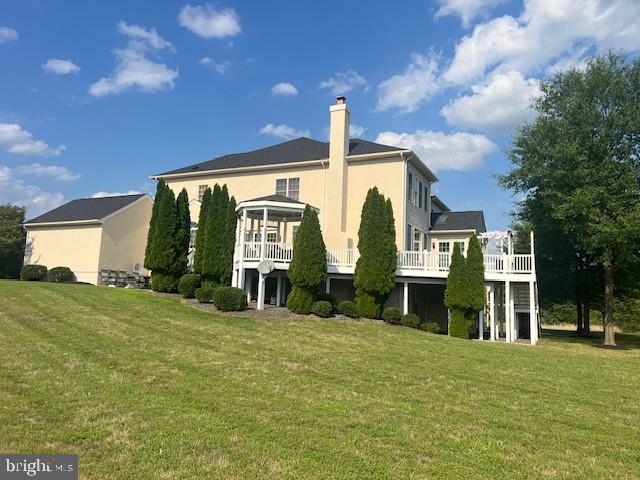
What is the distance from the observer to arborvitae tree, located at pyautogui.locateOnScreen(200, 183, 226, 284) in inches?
815

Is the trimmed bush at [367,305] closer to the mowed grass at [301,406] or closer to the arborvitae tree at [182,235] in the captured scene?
the mowed grass at [301,406]

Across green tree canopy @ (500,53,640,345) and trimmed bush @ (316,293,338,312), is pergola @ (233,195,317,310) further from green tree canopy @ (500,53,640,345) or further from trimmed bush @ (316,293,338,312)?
green tree canopy @ (500,53,640,345)

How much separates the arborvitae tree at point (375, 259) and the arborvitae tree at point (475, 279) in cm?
275

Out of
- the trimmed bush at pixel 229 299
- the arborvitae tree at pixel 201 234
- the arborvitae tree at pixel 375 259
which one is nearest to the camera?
the trimmed bush at pixel 229 299

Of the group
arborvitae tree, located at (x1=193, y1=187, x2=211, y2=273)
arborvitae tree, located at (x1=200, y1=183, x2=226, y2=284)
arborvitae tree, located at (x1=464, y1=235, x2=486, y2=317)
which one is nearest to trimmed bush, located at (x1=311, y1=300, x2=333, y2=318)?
arborvitae tree, located at (x1=464, y1=235, x2=486, y2=317)

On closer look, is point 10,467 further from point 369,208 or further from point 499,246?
point 499,246

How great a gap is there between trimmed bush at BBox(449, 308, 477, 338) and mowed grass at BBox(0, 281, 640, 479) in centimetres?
427

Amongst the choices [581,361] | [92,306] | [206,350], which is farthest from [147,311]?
[581,361]

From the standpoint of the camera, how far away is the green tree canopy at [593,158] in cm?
1797

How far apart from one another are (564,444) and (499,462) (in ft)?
4.06

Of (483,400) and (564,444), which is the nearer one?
(564,444)

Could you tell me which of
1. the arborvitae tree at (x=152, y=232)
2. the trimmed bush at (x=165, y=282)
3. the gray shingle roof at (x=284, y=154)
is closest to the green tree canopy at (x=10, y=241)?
the gray shingle roof at (x=284, y=154)

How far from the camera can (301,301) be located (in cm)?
1794

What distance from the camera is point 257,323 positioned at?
1577 cm
